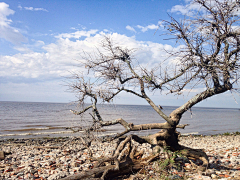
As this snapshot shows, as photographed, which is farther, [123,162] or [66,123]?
[66,123]

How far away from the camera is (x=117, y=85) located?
6297mm

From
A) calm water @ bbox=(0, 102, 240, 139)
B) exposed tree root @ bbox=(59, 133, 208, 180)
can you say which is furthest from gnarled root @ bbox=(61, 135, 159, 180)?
calm water @ bbox=(0, 102, 240, 139)

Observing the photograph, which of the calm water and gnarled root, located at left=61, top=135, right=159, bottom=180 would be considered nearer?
gnarled root, located at left=61, top=135, right=159, bottom=180

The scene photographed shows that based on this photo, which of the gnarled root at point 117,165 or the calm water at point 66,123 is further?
the calm water at point 66,123

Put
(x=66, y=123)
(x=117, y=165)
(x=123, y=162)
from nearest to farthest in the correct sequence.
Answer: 1. (x=117, y=165)
2. (x=123, y=162)
3. (x=66, y=123)

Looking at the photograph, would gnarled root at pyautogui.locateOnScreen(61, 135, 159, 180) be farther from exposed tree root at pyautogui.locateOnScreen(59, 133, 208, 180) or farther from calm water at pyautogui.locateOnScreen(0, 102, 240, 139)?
calm water at pyautogui.locateOnScreen(0, 102, 240, 139)

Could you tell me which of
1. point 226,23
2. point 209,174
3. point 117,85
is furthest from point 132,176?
point 226,23

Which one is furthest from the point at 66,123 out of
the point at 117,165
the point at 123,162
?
the point at 117,165

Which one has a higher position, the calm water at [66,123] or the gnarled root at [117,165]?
the gnarled root at [117,165]

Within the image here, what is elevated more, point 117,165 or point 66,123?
point 117,165

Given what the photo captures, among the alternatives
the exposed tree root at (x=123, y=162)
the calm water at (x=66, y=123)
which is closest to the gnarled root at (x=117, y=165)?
the exposed tree root at (x=123, y=162)

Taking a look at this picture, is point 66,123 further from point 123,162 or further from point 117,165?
point 117,165

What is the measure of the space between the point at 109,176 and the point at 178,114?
115 inches

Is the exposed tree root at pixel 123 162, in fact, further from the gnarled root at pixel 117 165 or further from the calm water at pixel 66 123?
the calm water at pixel 66 123
